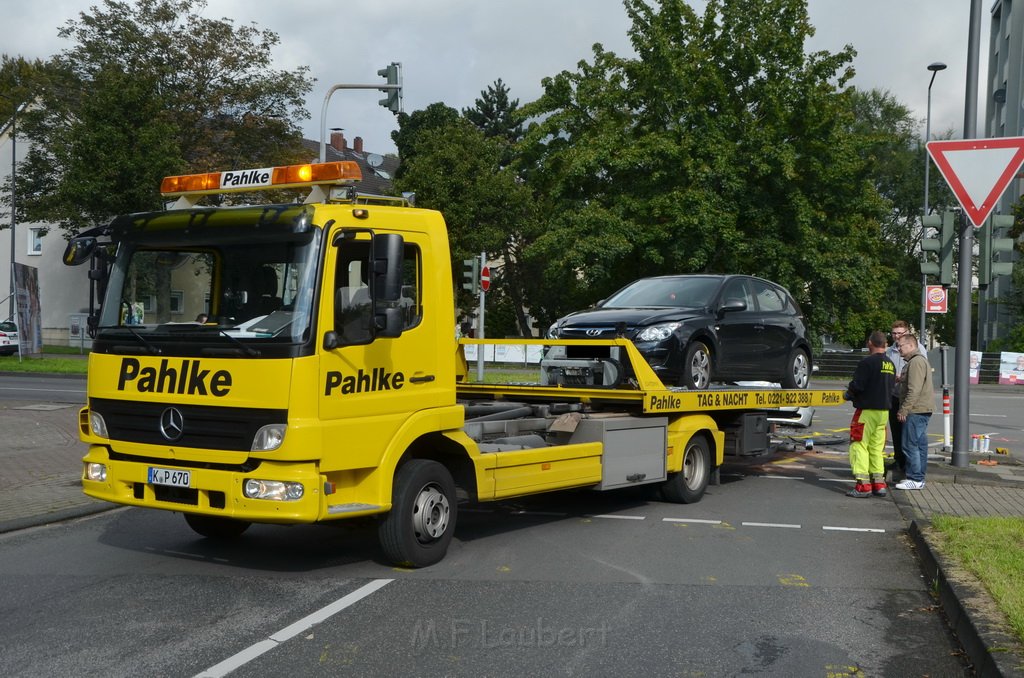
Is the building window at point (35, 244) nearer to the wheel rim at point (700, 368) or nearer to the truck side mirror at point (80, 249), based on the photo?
the wheel rim at point (700, 368)

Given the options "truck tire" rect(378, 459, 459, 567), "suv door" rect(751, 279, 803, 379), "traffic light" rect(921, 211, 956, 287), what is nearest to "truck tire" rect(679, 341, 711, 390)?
"suv door" rect(751, 279, 803, 379)

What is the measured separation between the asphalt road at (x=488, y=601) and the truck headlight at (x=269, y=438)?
0.93 metres

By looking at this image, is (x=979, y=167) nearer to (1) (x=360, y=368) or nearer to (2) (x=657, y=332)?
(2) (x=657, y=332)

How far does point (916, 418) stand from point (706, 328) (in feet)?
8.47

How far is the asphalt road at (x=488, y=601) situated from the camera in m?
5.13

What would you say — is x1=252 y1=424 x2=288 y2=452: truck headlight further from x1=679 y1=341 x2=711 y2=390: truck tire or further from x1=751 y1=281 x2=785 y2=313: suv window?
x1=751 y1=281 x2=785 y2=313: suv window

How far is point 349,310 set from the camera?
6.64 metres

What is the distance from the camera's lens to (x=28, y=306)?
30.1m

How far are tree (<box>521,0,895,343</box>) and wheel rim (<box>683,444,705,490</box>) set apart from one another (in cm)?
2178

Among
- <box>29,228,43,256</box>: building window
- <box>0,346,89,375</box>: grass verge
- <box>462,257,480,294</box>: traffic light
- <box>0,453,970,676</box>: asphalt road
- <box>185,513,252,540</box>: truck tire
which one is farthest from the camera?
<box>29,228,43,256</box>: building window

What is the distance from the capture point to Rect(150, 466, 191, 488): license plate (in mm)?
6469

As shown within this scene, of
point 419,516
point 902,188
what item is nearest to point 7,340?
point 419,516

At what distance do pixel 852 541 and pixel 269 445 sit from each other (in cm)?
499

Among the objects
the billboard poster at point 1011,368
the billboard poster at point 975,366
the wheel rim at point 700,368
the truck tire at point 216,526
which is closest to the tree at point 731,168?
the billboard poster at point 975,366
